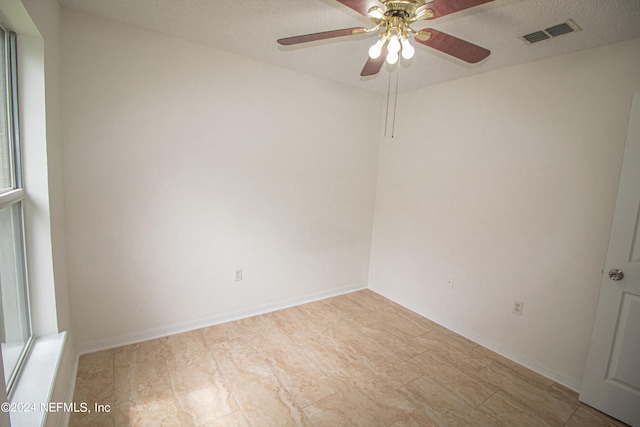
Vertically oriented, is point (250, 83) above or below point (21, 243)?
above

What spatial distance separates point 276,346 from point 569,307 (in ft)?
7.26

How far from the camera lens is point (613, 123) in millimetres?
1953

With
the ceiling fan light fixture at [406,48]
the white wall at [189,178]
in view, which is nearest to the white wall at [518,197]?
the white wall at [189,178]

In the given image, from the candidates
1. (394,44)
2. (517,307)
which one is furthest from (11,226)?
(517,307)

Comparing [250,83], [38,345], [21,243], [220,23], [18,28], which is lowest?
[38,345]

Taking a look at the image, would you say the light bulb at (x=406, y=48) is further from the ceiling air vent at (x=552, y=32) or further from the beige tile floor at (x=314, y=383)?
the beige tile floor at (x=314, y=383)

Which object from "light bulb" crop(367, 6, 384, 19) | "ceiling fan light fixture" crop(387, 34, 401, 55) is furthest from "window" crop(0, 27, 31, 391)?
"ceiling fan light fixture" crop(387, 34, 401, 55)

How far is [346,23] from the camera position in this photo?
189cm

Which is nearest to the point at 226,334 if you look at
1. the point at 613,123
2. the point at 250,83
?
the point at 250,83

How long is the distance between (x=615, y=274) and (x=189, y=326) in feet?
10.3

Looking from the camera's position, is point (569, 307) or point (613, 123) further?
point (569, 307)

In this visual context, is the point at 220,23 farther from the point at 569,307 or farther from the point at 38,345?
the point at 569,307

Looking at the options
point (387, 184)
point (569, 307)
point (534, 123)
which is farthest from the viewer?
point (387, 184)

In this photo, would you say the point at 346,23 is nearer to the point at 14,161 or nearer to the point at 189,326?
the point at 14,161
